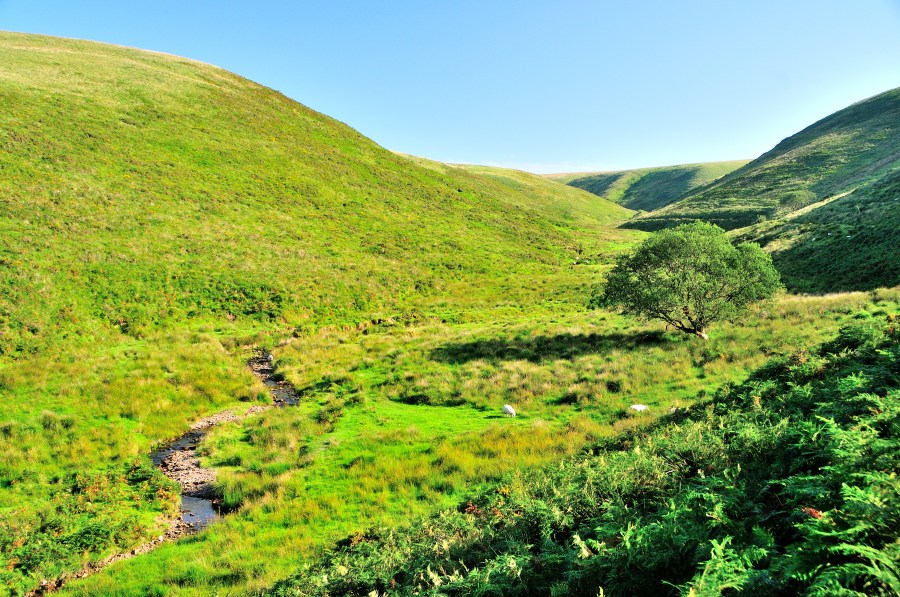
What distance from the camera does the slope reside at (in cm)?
1327

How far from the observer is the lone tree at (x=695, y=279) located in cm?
2159

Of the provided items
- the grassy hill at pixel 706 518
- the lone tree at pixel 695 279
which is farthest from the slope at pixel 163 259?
the lone tree at pixel 695 279

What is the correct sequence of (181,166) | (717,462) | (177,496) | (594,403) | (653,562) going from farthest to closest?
(181,166) → (594,403) → (177,496) → (717,462) → (653,562)

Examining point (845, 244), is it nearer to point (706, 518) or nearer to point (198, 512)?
point (706, 518)

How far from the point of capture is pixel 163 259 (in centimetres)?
3281

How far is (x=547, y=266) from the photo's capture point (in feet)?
197

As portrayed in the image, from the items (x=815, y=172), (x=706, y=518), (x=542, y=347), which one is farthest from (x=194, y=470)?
(x=815, y=172)

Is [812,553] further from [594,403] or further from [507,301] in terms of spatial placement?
[507,301]

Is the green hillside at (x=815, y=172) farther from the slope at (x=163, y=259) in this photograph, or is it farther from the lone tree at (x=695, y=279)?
the lone tree at (x=695, y=279)

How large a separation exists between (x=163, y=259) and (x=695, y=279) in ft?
129

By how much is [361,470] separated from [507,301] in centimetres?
3100

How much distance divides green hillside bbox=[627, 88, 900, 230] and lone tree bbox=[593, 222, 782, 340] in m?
65.3

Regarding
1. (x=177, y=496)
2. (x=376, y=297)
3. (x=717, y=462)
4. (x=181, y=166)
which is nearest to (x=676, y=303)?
(x=717, y=462)

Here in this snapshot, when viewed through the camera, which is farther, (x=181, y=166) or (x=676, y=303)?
(x=181, y=166)
